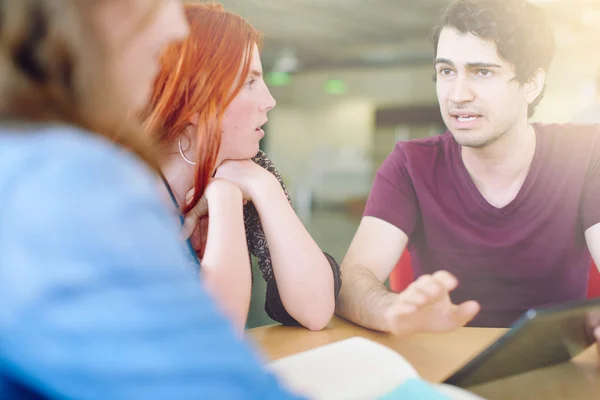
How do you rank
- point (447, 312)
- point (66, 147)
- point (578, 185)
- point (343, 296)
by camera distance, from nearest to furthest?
point (66, 147), point (447, 312), point (343, 296), point (578, 185)

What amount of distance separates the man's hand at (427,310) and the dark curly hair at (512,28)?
1.76 ft

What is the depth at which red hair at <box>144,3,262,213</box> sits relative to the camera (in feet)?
3.06

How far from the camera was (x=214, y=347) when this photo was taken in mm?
345

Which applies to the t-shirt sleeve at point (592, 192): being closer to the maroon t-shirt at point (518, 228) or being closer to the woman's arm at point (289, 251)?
the maroon t-shirt at point (518, 228)

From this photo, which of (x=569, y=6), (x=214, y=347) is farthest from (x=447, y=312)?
(x=569, y=6)

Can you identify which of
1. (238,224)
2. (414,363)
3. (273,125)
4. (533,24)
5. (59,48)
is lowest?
(414,363)

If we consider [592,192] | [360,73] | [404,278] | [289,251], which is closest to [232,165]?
[289,251]

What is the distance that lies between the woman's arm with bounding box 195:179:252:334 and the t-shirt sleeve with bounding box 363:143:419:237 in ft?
1.30

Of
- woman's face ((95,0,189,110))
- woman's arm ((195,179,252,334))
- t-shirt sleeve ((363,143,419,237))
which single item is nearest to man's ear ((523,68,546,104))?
t-shirt sleeve ((363,143,419,237))

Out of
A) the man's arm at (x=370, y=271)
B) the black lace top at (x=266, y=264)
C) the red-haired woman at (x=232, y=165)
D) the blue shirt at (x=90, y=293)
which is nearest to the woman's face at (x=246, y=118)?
the red-haired woman at (x=232, y=165)

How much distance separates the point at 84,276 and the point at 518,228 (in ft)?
3.37

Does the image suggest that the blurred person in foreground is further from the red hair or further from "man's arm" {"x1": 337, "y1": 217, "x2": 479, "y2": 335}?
the red hair

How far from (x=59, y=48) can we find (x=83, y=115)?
51mm

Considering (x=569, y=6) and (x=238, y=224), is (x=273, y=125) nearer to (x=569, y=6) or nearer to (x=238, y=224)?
(x=238, y=224)
